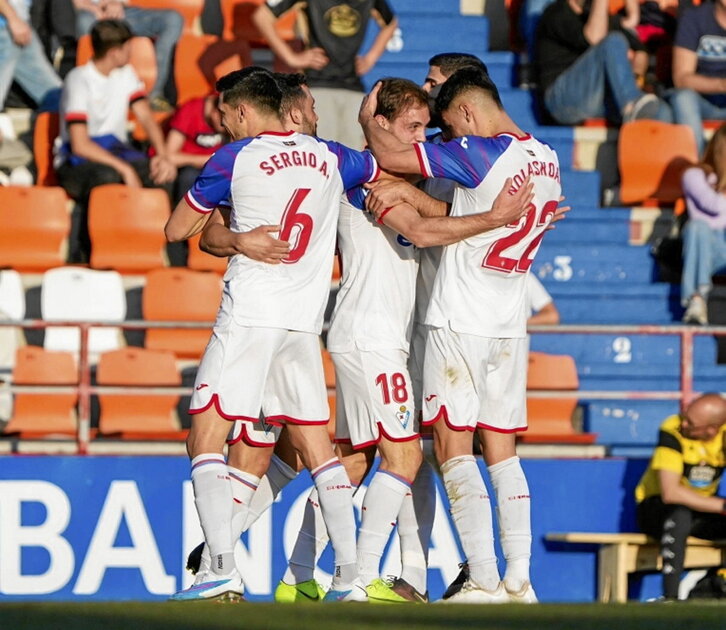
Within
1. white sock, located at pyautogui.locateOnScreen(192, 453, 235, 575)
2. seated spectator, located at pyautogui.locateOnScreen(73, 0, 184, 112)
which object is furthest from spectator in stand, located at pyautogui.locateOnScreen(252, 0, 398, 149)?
white sock, located at pyautogui.locateOnScreen(192, 453, 235, 575)

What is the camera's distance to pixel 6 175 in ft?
43.8

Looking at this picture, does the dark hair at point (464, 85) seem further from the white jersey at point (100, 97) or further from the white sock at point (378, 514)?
the white jersey at point (100, 97)

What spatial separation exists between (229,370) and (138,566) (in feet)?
12.5

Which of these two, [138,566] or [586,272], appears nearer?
[138,566]

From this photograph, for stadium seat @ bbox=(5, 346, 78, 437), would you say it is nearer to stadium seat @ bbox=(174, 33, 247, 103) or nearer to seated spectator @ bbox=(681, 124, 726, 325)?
stadium seat @ bbox=(174, 33, 247, 103)

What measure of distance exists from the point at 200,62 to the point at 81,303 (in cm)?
321

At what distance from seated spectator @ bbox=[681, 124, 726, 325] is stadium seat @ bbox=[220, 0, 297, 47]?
4.20 metres

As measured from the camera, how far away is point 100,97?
12859 mm

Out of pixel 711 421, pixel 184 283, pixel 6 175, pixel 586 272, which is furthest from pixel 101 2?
pixel 711 421

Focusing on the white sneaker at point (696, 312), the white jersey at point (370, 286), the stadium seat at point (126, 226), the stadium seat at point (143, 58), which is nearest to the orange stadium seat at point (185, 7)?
the stadium seat at point (143, 58)

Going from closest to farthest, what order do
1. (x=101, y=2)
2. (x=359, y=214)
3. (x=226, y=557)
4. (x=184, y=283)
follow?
(x=226, y=557) → (x=359, y=214) → (x=184, y=283) → (x=101, y=2)

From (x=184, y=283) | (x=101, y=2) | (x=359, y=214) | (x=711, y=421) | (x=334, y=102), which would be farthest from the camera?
(x=101, y=2)

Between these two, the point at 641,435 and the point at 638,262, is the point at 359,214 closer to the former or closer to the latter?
the point at 641,435

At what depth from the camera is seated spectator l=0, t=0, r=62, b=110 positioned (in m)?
13.6
